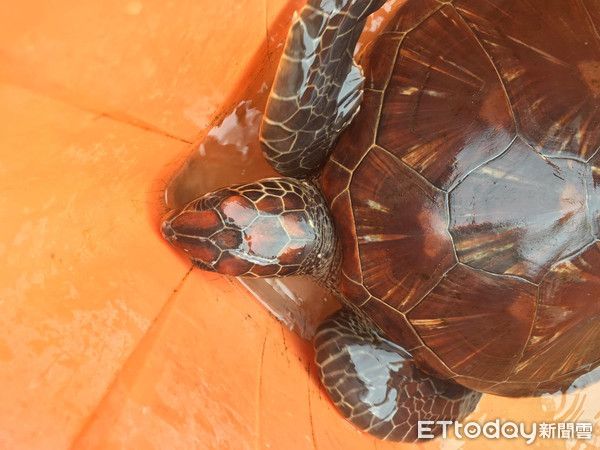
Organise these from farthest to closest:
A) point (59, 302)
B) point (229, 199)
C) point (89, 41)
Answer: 1. point (229, 199)
2. point (59, 302)
3. point (89, 41)

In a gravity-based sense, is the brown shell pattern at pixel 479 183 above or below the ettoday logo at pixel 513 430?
above

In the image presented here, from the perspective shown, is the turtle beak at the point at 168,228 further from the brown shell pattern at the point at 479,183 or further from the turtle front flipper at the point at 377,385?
the turtle front flipper at the point at 377,385

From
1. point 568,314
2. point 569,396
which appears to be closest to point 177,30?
point 568,314

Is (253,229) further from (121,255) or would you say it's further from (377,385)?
(377,385)

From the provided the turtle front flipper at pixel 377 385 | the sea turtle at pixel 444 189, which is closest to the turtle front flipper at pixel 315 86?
the sea turtle at pixel 444 189

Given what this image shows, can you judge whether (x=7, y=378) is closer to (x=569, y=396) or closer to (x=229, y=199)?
(x=229, y=199)

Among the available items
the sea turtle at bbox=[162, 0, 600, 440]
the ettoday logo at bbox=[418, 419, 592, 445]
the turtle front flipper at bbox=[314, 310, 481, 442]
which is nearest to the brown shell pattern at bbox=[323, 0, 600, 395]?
the sea turtle at bbox=[162, 0, 600, 440]
